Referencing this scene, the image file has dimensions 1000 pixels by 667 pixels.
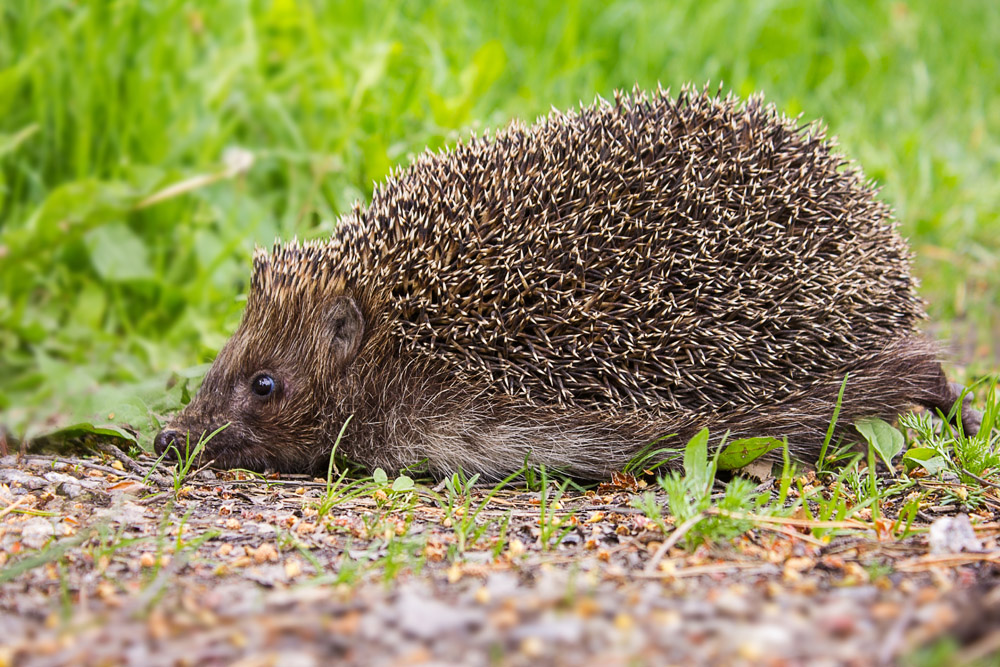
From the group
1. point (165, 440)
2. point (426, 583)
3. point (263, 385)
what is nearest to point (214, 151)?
point (263, 385)

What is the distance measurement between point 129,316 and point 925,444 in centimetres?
580

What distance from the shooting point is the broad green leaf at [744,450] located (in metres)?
4.41

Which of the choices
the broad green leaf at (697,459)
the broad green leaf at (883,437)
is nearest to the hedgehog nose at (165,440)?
the broad green leaf at (697,459)

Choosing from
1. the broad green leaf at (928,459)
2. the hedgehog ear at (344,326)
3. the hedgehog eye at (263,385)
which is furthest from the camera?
the hedgehog eye at (263,385)

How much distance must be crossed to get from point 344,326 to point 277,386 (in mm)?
507

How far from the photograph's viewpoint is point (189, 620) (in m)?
2.48

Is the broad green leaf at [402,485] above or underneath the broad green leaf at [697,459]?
underneath

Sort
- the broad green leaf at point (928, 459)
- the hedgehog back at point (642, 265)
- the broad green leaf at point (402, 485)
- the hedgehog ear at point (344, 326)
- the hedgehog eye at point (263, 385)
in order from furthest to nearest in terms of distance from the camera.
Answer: the hedgehog eye at point (263, 385) < the hedgehog ear at point (344, 326) < the hedgehog back at point (642, 265) < the broad green leaf at point (928, 459) < the broad green leaf at point (402, 485)

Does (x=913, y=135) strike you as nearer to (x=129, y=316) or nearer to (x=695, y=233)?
(x=695, y=233)

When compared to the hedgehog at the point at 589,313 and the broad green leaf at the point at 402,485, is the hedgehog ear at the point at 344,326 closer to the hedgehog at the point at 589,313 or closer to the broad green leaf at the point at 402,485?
the hedgehog at the point at 589,313

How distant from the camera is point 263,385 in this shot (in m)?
5.09

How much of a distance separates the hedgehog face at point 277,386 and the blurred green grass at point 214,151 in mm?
486

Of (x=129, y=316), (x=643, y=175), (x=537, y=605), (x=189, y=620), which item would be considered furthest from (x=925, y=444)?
(x=129, y=316)

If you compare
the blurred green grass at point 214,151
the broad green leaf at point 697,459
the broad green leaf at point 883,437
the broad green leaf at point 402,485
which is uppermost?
the blurred green grass at point 214,151
